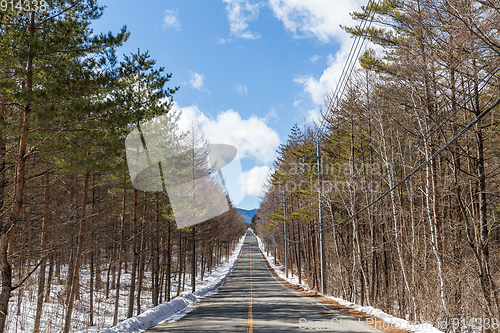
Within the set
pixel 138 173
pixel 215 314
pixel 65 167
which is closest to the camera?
pixel 65 167

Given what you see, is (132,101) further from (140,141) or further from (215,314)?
(215,314)

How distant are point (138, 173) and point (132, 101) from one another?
272 inches

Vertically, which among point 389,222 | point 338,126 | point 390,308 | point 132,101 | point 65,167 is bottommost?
point 390,308

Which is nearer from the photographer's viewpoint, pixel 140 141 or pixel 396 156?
pixel 140 141

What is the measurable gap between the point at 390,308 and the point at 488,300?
37.1 feet

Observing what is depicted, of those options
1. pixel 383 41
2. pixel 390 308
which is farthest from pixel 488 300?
pixel 390 308

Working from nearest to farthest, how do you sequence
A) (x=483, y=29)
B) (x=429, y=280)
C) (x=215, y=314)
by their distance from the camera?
(x=483, y=29), (x=429, y=280), (x=215, y=314)

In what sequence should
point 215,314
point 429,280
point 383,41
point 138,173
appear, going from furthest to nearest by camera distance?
point 138,173
point 215,314
point 383,41
point 429,280

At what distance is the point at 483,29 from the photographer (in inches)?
305

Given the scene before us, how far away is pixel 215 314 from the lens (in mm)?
14148

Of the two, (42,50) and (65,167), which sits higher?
(42,50)

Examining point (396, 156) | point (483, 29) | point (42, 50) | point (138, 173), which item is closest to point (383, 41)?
point (483, 29)

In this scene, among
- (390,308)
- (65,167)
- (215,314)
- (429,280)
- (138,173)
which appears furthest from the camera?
(390,308)

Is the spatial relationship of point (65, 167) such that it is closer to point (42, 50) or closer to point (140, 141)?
point (42, 50)
